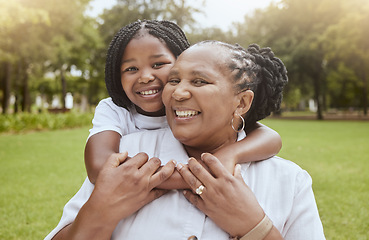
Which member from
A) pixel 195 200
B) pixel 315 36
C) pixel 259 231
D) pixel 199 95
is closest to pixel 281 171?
pixel 259 231

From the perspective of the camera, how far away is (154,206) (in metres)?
1.67

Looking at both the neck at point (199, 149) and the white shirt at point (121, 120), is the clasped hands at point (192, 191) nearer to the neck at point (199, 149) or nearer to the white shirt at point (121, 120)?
the neck at point (199, 149)

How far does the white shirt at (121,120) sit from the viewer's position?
8.00 feet

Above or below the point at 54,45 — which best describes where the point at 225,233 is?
below

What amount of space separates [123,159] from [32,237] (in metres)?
3.71

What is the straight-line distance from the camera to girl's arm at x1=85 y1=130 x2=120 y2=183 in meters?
2.01

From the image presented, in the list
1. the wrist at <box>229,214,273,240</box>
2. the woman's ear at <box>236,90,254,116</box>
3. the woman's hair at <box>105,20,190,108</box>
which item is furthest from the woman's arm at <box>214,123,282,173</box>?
the woman's hair at <box>105,20,190,108</box>

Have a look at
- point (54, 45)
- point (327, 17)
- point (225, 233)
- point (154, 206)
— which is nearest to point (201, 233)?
point (225, 233)

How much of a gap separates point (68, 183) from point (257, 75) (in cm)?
634

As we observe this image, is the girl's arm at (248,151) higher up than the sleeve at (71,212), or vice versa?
the girl's arm at (248,151)

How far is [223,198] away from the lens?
1.55 meters

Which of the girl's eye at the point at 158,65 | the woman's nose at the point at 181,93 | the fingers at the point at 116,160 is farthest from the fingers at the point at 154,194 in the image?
the girl's eye at the point at 158,65

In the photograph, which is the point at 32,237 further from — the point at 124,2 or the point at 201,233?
the point at 124,2

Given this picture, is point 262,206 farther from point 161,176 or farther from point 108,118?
point 108,118
